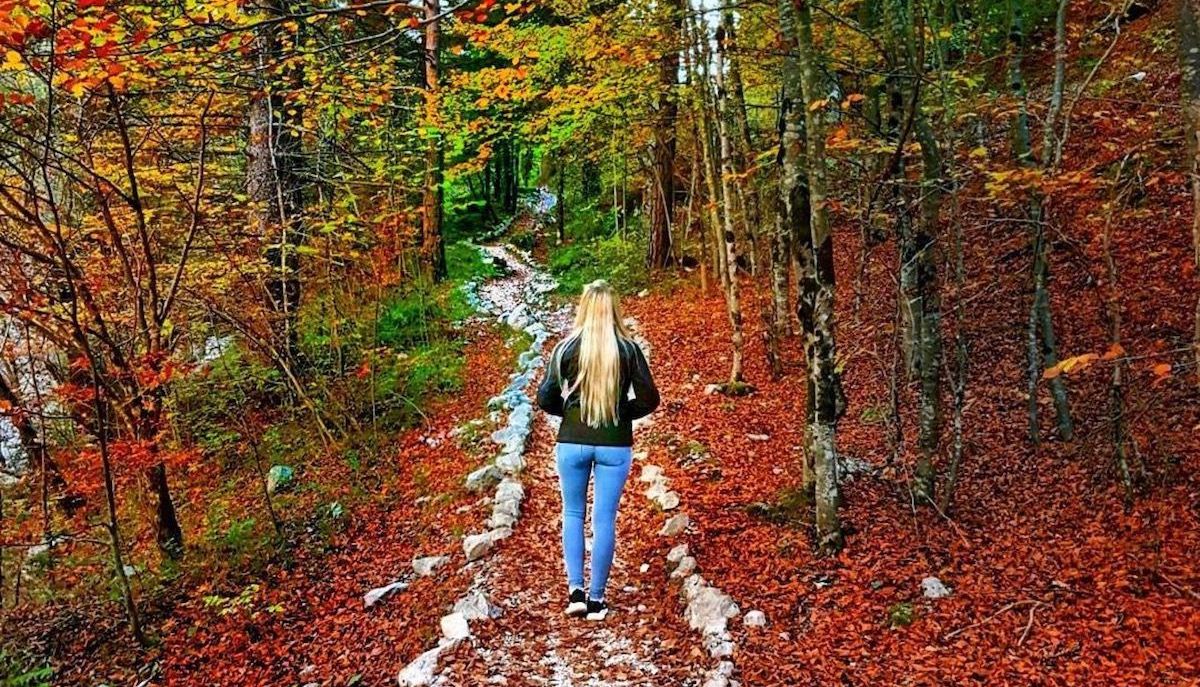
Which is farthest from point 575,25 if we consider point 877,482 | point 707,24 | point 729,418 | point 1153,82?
point 1153,82

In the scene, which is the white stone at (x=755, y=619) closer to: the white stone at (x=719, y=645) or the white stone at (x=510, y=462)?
the white stone at (x=719, y=645)

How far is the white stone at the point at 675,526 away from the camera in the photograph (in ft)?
Result: 19.3

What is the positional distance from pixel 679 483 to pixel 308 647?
11.3 feet

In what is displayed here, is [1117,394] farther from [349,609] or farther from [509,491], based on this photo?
[349,609]

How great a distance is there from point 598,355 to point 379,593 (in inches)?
110

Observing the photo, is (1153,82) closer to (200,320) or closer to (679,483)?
(679,483)

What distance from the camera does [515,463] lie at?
7.67 meters

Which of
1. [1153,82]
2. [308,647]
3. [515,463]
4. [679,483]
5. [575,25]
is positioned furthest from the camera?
[1153,82]

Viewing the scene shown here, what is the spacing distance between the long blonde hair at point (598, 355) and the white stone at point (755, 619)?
1461mm

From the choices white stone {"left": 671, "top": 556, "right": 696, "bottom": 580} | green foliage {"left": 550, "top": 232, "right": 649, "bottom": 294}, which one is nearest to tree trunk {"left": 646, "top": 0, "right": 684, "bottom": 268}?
green foliage {"left": 550, "top": 232, "right": 649, "bottom": 294}

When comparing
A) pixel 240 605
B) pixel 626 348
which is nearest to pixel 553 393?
pixel 626 348

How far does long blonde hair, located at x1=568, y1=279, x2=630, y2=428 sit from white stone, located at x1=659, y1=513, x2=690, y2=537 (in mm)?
1710

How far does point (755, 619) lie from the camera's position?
4.42 meters

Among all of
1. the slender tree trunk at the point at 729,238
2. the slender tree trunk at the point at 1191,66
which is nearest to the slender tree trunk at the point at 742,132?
the slender tree trunk at the point at 729,238
